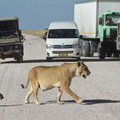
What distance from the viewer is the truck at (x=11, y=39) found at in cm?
2431

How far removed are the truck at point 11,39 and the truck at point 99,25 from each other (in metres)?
3.43

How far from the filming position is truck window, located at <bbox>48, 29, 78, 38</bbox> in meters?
24.6

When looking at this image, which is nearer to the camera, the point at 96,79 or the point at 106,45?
the point at 96,79

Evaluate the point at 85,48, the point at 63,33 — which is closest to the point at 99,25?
the point at 85,48

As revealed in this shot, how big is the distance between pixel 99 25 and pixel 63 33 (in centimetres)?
406

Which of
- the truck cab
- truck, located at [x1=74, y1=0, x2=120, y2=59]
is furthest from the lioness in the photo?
the truck cab

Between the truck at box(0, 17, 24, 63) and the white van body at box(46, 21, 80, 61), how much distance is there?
1.51m

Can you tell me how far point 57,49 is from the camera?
78.7ft

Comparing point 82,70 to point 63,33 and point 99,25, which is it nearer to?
point 63,33

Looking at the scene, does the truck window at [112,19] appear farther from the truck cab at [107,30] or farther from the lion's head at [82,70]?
the lion's head at [82,70]

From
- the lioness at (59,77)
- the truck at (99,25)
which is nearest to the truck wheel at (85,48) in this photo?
the truck at (99,25)

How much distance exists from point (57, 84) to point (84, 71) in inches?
23.9

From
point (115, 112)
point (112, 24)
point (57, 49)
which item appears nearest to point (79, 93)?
point (115, 112)

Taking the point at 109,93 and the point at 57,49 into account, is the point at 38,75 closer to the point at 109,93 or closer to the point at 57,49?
the point at 109,93
